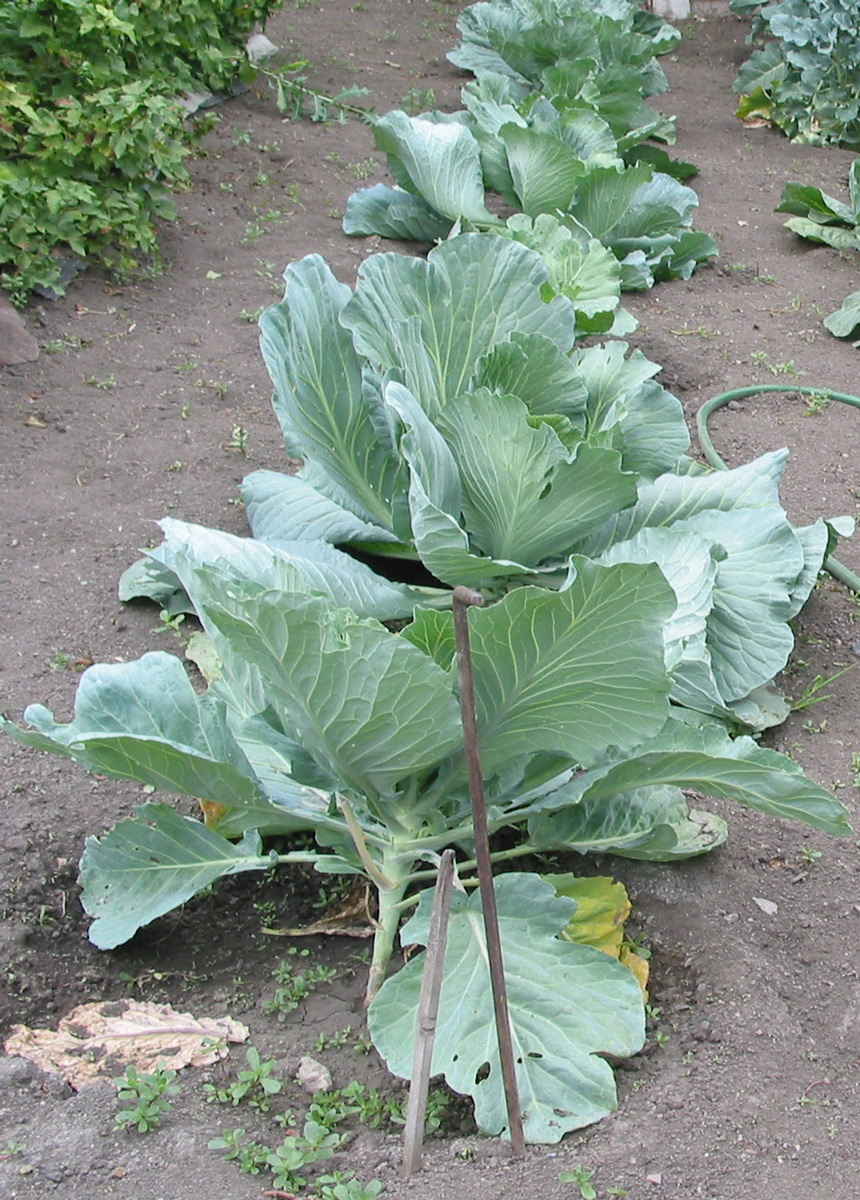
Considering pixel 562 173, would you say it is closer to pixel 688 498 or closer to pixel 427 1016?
pixel 688 498

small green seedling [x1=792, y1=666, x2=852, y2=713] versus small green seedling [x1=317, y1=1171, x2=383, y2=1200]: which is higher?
small green seedling [x1=317, y1=1171, x2=383, y2=1200]

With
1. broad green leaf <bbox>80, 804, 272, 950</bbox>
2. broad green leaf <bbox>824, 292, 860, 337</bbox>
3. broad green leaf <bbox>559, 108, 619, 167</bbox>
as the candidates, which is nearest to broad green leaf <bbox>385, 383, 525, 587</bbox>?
broad green leaf <bbox>80, 804, 272, 950</bbox>

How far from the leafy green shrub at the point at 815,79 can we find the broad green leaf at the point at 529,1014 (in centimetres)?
663

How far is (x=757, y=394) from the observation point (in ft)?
14.8

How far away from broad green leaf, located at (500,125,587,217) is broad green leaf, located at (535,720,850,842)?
134 inches

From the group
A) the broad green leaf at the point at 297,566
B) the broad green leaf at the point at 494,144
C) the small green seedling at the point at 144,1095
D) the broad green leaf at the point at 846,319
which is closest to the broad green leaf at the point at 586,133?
the broad green leaf at the point at 494,144

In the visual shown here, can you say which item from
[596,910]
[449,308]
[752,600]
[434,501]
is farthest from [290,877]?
[449,308]

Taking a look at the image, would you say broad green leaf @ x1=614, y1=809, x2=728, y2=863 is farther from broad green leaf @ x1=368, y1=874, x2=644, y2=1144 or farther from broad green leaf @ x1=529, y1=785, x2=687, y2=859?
broad green leaf @ x1=368, y1=874, x2=644, y2=1144

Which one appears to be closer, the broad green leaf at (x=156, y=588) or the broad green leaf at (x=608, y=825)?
the broad green leaf at (x=608, y=825)

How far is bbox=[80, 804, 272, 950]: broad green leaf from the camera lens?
215 centimetres

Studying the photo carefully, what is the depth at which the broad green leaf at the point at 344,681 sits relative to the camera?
1.77m

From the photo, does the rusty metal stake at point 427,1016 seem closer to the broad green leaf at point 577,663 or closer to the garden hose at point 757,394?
the broad green leaf at point 577,663

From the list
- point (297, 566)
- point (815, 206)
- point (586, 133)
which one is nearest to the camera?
point (297, 566)

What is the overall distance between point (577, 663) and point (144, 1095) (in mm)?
953
